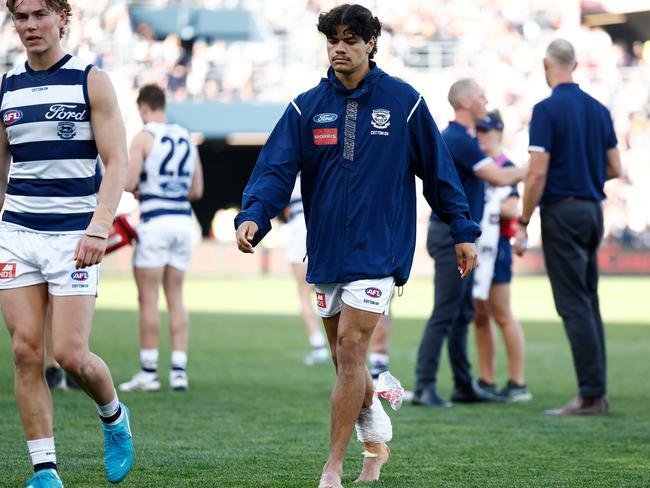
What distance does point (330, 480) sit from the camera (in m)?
4.95

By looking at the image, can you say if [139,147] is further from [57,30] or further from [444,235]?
[57,30]

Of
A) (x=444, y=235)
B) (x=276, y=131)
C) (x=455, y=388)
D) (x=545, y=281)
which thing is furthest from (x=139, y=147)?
(x=545, y=281)

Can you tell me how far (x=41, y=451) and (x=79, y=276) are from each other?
2.45ft

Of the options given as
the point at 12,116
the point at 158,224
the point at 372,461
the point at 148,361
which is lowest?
the point at 148,361

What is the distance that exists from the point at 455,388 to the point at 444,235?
4.09 ft

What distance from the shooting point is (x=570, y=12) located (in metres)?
34.7

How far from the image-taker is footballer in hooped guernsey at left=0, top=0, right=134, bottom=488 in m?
4.91

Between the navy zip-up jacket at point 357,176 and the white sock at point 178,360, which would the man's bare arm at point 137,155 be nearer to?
the white sock at point 178,360

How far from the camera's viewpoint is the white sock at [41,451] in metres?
4.89

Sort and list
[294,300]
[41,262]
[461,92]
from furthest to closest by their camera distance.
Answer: [294,300]
[461,92]
[41,262]

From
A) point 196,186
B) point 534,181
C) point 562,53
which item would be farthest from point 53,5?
point 196,186

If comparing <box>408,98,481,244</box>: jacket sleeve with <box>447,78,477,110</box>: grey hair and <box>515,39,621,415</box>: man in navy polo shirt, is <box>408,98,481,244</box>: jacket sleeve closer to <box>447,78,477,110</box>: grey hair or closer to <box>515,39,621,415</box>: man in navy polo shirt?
<box>515,39,621,415</box>: man in navy polo shirt

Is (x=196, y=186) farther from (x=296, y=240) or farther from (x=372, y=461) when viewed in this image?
(x=372, y=461)

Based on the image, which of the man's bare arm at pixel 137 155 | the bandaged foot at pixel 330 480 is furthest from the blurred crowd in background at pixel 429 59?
the bandaged foot at pixel 330 480
